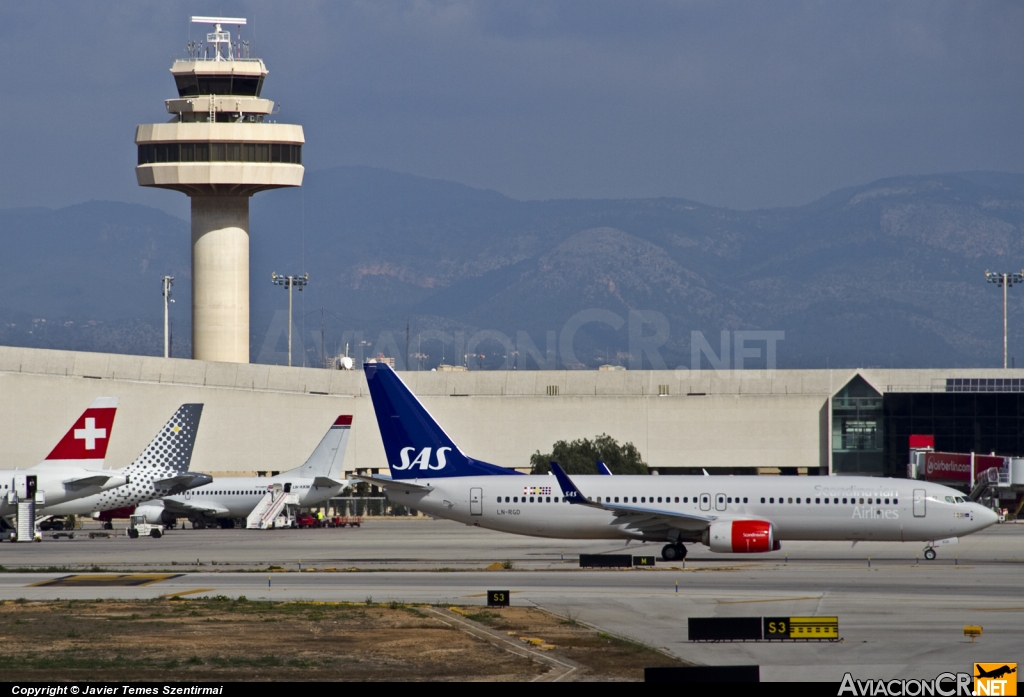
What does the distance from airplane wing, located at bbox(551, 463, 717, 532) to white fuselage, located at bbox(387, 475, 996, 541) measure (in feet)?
0.76

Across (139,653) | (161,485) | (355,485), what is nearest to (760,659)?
(139,653)

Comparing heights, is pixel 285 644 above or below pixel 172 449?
below

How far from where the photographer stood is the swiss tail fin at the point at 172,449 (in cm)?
7650

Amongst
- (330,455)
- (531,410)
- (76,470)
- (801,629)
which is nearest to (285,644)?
(801,629)

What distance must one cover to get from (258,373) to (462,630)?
9087 cm

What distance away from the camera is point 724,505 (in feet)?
168

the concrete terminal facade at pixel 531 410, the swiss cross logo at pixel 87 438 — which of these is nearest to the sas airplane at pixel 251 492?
the swiss cross logo at pixel 87 438

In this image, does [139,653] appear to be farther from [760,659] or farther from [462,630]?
[760,659]

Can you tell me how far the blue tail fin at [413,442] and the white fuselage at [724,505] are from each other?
604mm

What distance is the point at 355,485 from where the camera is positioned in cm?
11406

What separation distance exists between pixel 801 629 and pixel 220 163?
103m

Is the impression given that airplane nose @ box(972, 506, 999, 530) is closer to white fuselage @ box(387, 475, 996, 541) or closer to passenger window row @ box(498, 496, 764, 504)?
white fuselage @ box(387, 475, 996, 541)

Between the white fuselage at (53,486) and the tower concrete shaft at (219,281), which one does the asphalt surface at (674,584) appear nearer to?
the white fuselage at (53,486)

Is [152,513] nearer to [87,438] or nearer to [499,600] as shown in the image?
[87,438]
